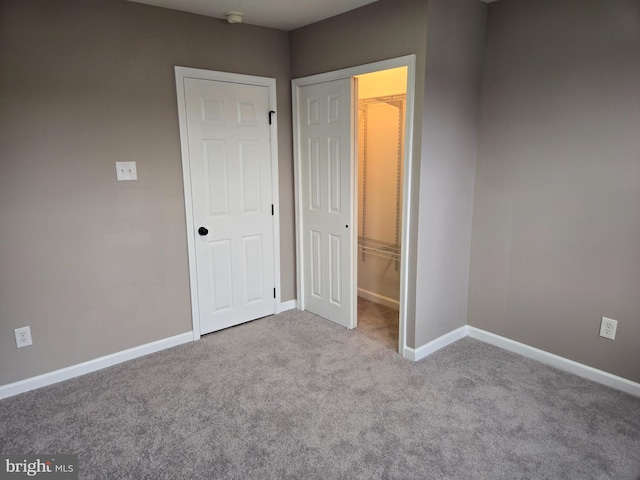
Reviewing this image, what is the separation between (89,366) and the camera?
2.90m

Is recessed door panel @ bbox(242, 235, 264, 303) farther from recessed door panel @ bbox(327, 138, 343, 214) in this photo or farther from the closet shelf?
the closet shelf

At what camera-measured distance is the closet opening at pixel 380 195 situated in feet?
12.2

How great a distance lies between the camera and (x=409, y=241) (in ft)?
9.61

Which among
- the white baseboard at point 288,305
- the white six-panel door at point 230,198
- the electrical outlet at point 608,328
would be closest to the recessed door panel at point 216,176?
the white six-panel door at point 230,198

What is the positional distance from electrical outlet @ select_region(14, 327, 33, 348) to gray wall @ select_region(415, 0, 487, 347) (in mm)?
2506

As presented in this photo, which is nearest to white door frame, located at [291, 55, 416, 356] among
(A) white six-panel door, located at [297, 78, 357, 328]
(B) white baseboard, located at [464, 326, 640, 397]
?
(A) white six-panel door, located at [297, 78, 357, 328]

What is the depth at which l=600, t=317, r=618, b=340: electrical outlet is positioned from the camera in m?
2.62

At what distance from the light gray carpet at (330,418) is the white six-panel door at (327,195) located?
1.98 ft

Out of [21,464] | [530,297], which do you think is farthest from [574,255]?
[21,464]

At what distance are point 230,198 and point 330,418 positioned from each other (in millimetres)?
1845

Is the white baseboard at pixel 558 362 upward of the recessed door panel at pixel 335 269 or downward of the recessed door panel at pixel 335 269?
downward

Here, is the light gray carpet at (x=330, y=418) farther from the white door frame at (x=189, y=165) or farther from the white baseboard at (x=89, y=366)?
the white door frame at (x=189, y=165)

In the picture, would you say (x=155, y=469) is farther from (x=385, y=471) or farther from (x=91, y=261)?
(x=91, y=261)

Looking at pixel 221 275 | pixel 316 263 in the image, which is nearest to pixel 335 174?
pixel 316 263
